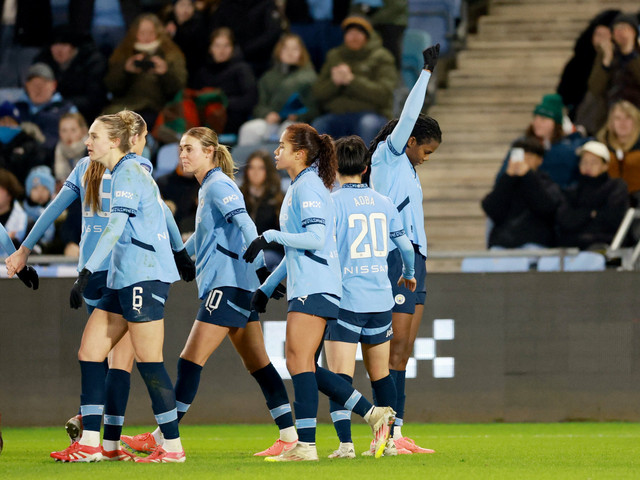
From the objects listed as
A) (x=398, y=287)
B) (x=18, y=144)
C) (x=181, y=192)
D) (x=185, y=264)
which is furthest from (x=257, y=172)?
(x=398, y=287)

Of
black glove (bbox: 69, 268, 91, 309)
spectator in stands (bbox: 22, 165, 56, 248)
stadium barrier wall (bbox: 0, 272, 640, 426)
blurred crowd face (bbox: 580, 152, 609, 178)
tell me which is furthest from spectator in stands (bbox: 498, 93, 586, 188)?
black glove (bbox: 69, 268, 91, 309)

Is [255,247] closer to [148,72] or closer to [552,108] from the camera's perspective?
[552,108]

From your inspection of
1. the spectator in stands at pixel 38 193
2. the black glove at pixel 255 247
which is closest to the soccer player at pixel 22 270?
the black glove at pixel 255 247

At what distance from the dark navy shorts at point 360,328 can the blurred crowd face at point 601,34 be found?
25.9ft

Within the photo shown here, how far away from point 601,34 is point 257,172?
4.48m

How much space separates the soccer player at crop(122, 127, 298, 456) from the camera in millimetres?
7633

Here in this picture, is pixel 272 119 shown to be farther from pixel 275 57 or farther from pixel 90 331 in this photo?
pixel 90 331

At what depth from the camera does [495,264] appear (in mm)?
11398

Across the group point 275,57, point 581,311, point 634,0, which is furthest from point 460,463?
point 634,0

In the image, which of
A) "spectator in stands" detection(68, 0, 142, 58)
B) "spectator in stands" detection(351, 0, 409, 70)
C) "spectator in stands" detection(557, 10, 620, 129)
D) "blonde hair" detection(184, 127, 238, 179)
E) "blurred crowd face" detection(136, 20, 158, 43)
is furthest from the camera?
"spectator in stands" detection(68, 0, 142, 58)

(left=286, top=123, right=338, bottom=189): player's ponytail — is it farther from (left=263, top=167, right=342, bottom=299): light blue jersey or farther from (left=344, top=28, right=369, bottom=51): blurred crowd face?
(left=344, top=28, right=369, bottom=51): blurred crowd face

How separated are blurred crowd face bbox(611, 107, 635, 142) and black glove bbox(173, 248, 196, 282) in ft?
21.6

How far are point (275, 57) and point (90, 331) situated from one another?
8621 mm

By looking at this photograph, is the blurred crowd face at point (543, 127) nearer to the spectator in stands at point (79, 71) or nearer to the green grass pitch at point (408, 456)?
the green grass pitch at point (408, 456)
